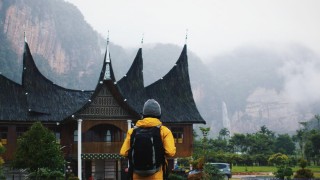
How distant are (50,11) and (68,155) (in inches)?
Answer: 5339

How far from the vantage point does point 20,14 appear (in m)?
138

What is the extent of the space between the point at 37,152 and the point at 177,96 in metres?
13.5

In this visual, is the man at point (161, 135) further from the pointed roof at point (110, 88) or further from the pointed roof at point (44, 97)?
the pointed roof at point (44, 97)

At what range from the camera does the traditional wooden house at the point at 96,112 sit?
27.9 m

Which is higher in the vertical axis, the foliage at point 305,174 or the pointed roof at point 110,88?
the pointed roof at point 110,88

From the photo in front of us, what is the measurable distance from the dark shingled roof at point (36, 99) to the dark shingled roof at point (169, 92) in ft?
10.3

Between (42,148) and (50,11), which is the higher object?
(50,11)

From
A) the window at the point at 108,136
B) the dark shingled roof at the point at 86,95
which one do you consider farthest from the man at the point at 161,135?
the window at the point at 108,136

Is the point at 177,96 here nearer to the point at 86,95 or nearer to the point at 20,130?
the point at 86,95

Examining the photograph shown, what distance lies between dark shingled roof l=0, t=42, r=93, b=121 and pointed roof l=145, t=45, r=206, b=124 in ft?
16.0

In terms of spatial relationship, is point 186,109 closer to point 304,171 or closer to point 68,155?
point 68,155

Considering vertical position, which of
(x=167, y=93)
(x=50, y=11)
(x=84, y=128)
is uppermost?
(x=50, y=11)

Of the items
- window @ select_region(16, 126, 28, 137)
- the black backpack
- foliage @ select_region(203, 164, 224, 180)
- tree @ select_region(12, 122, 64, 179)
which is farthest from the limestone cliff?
the black backpack

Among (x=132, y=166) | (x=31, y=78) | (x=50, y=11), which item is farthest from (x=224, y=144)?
(x=50, y=11)
